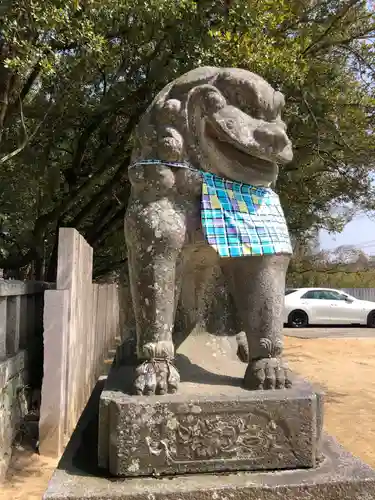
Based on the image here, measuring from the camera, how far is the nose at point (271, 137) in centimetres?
184

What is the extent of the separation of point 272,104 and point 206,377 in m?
1.01

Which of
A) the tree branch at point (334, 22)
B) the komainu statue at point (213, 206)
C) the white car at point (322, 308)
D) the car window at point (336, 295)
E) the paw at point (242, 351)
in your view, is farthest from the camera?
the car window at point (336, 295)

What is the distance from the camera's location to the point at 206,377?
190cm

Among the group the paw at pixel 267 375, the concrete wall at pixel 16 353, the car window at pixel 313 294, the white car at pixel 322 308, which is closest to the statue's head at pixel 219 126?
the paw at pixel 267 375

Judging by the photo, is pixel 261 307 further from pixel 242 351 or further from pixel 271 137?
pixel 271 137

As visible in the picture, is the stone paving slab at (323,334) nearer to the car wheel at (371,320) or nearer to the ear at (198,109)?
the car wheel at (371,320)

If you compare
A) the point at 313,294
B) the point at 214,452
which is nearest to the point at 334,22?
the point at 214,452

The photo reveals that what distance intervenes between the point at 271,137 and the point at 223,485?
113cm

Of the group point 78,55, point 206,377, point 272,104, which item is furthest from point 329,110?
point 206,377

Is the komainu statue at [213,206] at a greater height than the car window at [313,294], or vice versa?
the car window at [313,294]

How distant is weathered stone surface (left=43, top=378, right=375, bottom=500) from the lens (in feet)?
4.91

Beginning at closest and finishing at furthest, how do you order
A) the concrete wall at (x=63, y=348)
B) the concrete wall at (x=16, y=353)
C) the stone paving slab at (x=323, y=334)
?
1. the concrete wall at (x=16, y=353)
2. the concrete wall at (x=63, y=348)
3. the stone paving slab at (x=323, y=334)

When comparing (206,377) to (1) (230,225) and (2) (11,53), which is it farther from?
(2) (11,53)

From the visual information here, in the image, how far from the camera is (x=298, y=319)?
14.8 meters
